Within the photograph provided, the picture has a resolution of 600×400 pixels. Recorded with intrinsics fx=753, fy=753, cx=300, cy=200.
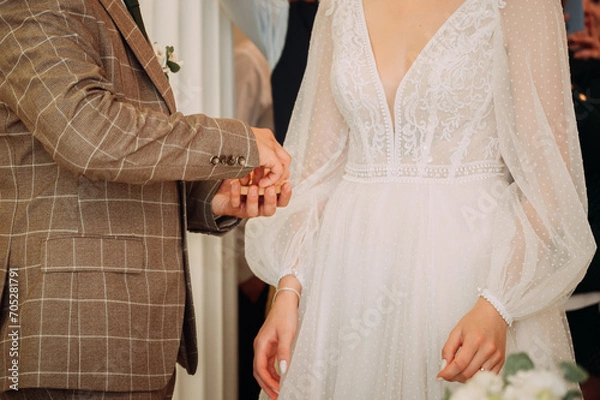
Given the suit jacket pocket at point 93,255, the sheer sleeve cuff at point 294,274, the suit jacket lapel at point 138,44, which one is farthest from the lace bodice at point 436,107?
the suit jacket pocket at point 93,255

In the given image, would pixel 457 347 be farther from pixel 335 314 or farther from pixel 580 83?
pixel 580 83

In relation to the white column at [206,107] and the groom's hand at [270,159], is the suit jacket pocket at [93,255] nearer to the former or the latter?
the groom's hand at [270,159]

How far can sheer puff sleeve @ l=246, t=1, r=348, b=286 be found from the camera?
61.3 inches

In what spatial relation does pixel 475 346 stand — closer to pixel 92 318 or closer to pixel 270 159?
pixel 270 159

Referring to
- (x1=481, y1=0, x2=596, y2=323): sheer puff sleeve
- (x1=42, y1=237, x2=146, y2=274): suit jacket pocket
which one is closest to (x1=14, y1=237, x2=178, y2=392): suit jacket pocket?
(x1=42, y1=237, x2=146, y2=274): suit jacket pocket

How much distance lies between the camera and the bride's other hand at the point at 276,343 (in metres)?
1.42

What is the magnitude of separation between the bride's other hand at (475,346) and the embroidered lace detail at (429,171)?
279 millimetres

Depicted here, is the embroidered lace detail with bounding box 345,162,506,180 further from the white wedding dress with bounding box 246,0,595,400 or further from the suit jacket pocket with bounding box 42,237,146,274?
the suit jacket pocket with bounding box 42,237,146,274

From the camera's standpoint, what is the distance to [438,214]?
142 cm

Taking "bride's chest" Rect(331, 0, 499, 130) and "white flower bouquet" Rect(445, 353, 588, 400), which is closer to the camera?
"white flower bouquet" Rect(445, 353, 588, 400)

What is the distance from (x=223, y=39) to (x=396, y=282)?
1237 millimetres

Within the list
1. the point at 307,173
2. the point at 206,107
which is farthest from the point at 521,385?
the point at 206,107

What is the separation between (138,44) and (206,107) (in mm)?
976

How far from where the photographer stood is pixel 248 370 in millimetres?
2543
